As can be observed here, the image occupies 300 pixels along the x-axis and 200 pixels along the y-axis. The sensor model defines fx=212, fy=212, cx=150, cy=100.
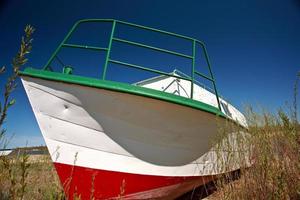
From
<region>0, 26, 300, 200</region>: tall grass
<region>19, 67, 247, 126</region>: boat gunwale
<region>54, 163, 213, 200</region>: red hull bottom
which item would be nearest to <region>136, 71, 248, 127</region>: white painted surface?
<region>0, 26, 300, 200</region>: tall grass

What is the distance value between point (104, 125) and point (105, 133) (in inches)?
3.9

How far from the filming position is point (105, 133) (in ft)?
8.34

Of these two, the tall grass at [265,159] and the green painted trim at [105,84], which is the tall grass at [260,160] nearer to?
the tall grass at [265,159]

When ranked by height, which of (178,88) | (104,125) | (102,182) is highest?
(178,88)

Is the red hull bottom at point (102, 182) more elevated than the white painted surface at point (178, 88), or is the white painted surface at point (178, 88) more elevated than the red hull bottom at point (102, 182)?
the white painted surface at point (178, 88)

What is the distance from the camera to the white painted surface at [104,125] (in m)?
2.50

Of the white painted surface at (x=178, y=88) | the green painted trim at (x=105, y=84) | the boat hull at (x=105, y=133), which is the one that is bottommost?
the boat hull at (x=105, y=133)

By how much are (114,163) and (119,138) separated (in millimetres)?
317

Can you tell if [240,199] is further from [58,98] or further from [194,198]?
[58,98]

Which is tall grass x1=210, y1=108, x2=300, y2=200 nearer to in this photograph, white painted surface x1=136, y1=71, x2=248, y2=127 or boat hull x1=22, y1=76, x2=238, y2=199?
boat hull x1=22, y1=76, x2=238, y2=199

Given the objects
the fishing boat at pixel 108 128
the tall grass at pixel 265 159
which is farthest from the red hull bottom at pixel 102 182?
the tall grass at pixel 265 159

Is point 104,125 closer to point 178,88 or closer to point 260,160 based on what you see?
point 260,160

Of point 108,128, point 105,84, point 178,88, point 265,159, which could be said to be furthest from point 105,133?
point 178,88

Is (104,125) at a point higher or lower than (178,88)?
lower
